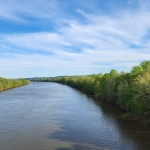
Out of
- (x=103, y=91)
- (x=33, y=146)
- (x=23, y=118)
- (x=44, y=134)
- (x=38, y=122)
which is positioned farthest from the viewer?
(x=103, y=91)

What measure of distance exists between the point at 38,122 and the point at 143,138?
22.3 meters

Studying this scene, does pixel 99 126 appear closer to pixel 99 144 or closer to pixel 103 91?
pixel 99 144

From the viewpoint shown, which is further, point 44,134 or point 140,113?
point 140,113

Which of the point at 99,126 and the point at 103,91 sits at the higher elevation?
the point at 103,91

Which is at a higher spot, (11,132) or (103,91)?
(103,91)

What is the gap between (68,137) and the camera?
112ft

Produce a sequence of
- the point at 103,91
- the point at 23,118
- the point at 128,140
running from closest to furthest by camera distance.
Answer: the point at 128,140, the point at 23,118, the point at 103,91

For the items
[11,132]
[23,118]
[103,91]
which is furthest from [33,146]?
[103,91]

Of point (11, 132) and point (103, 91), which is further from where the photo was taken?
point (103, 91)

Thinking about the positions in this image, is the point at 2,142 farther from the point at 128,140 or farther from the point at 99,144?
the point at 128,140

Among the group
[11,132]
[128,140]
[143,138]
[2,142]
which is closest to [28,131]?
[11,132]

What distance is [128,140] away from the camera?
33219 mm

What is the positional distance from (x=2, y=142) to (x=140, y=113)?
2668 cm

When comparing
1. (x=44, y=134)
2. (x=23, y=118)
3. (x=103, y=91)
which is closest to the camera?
(x=44, y=134)
